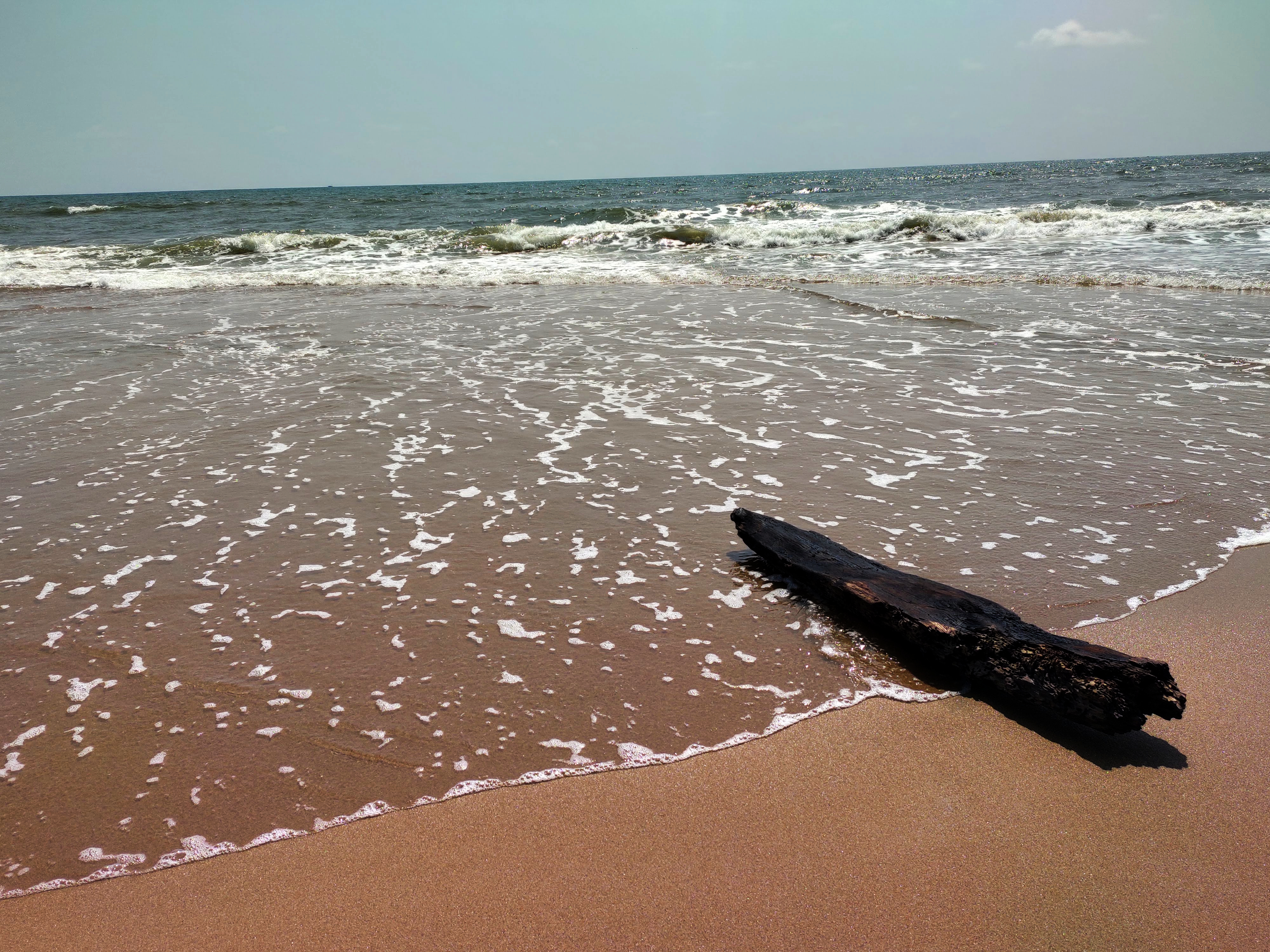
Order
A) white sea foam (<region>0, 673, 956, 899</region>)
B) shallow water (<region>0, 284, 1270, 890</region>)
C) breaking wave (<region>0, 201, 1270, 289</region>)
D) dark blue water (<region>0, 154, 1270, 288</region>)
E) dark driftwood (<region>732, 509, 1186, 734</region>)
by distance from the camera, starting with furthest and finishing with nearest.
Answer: dark blue water (<region>0, 154, 1270, 288</region>), breaking wave (<region>0, 201, 1270, 289</region>), shallow water (<region>0, 284, 1270, 890</region>), dark driftwood (<region>732, 509, 1186, 734</region>), white sea foam (<region>0, 673, 956, 899</region>)

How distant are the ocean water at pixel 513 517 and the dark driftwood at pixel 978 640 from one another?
152 millimetres

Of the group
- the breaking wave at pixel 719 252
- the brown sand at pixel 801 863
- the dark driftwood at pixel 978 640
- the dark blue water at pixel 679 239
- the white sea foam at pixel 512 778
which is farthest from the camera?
the dark blue water at pixel 679 239

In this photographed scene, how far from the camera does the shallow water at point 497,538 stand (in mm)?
2549

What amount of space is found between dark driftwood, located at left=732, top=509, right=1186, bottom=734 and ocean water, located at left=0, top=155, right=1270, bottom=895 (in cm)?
15

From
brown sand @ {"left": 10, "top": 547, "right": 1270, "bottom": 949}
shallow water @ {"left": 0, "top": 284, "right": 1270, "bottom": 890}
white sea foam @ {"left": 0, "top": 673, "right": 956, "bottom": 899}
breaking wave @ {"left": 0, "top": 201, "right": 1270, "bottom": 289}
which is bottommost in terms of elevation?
brown sand @ {"left": 10, "top": 547, "right": 1270, "bottom": 949}

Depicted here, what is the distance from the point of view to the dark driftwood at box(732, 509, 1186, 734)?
2396mm

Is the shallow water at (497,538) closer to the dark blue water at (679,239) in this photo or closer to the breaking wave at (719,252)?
the breaking wave at (719,252)

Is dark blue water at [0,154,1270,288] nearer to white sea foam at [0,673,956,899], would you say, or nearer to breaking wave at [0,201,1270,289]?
breaking wave at [0,201,1270,289]

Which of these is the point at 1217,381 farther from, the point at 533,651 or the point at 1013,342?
the point at 533,651

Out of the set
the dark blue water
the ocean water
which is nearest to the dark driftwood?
the ocean water

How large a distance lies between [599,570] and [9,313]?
13382 millimetres

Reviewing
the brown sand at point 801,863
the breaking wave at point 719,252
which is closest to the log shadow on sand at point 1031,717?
the brown sand at point 801,863

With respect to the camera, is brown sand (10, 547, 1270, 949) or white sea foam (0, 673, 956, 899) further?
white sea foam (0, 673, 956, 899)

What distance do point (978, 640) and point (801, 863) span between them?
3.65 feet
